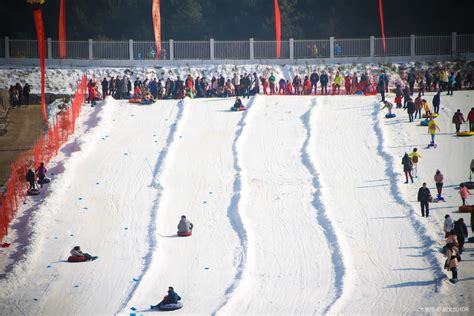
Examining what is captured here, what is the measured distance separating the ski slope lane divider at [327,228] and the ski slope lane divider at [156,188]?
197 inches

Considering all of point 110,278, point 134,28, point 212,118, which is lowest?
point 110,278

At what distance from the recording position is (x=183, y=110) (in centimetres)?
4666

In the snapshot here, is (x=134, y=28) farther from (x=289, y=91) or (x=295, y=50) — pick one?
(x=289, y=91)

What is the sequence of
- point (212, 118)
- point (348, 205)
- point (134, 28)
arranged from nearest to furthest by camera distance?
point (348, 205) → point (212, 118) → point (134, 28)

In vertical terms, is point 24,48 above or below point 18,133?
above

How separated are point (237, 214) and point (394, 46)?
23.2 m

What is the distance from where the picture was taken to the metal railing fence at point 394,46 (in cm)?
5648

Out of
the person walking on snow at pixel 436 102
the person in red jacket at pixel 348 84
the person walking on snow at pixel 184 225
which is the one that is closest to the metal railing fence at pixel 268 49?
the person in red jacket at pixel 348 84

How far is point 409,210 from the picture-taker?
3531cm

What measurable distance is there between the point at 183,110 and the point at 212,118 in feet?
5.22

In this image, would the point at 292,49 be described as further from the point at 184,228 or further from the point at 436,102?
the point at 184,228

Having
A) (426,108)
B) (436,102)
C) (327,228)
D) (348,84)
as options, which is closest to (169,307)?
(327,228)

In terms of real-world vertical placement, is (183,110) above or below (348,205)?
above

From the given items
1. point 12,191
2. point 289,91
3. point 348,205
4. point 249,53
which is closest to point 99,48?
point 249,53
